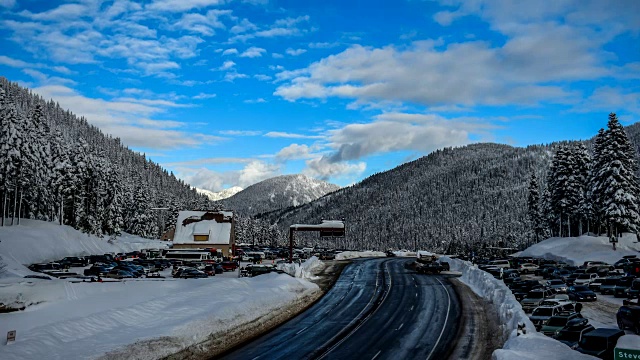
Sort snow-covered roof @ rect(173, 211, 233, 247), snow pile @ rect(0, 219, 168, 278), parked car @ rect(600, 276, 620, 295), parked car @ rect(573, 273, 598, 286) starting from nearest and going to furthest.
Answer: parked car @ rect(600, 276, 620, 295) → parked car @ rect(573, 273, 598, 286) → snow pile @ rect(0, 219, 168, 278) → snow-covered roof @ rect(173, 211, 233, 247)

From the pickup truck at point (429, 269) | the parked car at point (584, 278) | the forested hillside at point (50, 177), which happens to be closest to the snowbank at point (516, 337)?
the parked car at point (584, 278)

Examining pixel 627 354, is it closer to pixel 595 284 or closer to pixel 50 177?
pixel 595 284

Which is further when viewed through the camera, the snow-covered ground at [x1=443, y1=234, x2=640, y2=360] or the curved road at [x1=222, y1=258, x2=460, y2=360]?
the curved road at [x1=222, y1=258, x2=460, y2=360]

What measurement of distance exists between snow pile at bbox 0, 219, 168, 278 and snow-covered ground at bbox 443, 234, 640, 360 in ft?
152

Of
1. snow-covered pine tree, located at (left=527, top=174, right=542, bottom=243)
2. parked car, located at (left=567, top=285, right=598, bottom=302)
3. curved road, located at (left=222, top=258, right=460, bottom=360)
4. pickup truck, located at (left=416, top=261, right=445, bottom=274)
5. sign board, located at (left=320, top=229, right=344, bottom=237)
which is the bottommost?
curved road, located at (left=222, top=258, right=460, bottom=360)

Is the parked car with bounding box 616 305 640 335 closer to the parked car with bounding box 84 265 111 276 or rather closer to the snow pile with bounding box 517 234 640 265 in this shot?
the parked car with bounding box 84 265 111 276

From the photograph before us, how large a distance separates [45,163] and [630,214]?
94172 mm

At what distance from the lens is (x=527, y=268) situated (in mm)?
68375

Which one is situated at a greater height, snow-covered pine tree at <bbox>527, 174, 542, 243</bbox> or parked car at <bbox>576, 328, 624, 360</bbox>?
snow-covered pine tree at <bbox>527, 174, 542, 243</bbox>

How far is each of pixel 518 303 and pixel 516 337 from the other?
10315 millimetres

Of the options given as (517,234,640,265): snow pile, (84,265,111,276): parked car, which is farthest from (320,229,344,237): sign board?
(517,234,640,265): snow pile

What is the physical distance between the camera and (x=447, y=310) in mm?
35750

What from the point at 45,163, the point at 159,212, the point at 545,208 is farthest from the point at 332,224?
the point at 159,212

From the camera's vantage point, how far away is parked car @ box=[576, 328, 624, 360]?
19.8 metres
